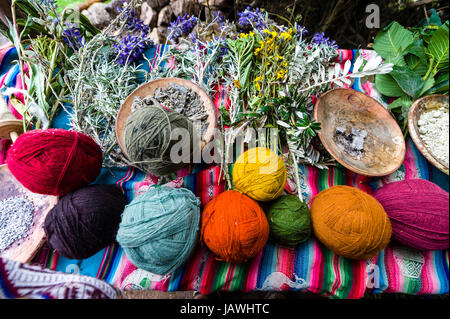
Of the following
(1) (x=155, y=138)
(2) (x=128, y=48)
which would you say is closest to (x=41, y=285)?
(1) (x=155, y=138)

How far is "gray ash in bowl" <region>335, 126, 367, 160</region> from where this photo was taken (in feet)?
2.47

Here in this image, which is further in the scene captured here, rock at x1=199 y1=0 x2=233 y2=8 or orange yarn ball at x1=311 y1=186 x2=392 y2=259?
rock at x1=199 y1=0 x2=233 y2=8

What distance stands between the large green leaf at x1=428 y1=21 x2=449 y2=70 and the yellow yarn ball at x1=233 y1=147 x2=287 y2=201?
2.17 feet

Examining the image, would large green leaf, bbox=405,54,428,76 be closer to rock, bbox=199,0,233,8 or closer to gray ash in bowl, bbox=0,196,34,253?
rock, bbox=199,0,233,8

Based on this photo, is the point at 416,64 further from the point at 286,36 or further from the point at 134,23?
the point at 134,23

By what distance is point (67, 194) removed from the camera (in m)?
0.62

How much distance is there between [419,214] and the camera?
584 mm

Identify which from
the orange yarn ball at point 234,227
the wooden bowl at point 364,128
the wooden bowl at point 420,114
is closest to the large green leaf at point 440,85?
the wooden bowl at point 420,114

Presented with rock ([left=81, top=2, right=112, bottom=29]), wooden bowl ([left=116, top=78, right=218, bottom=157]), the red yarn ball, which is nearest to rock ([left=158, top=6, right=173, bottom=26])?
rock ([left=81, top=2, right=112, bottom=29])

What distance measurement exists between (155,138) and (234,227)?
294 millimetres

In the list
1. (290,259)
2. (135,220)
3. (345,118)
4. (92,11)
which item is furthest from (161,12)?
(290,259)

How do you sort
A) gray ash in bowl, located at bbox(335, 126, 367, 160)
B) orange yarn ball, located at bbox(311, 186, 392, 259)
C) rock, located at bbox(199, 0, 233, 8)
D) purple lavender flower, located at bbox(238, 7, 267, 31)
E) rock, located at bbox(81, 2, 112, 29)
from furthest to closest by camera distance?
rock, located at bbox(81, 2, 112, 29)
rock, located at bbox(199, 0, 233, 8)
purple lavender flower, located at bbox(238, 7, 267, 31)
gray ash in bowl, located at bbox(335, 126, 367, 160)
orange yarn ball, located at bbox(311, 186, 392, 259)
